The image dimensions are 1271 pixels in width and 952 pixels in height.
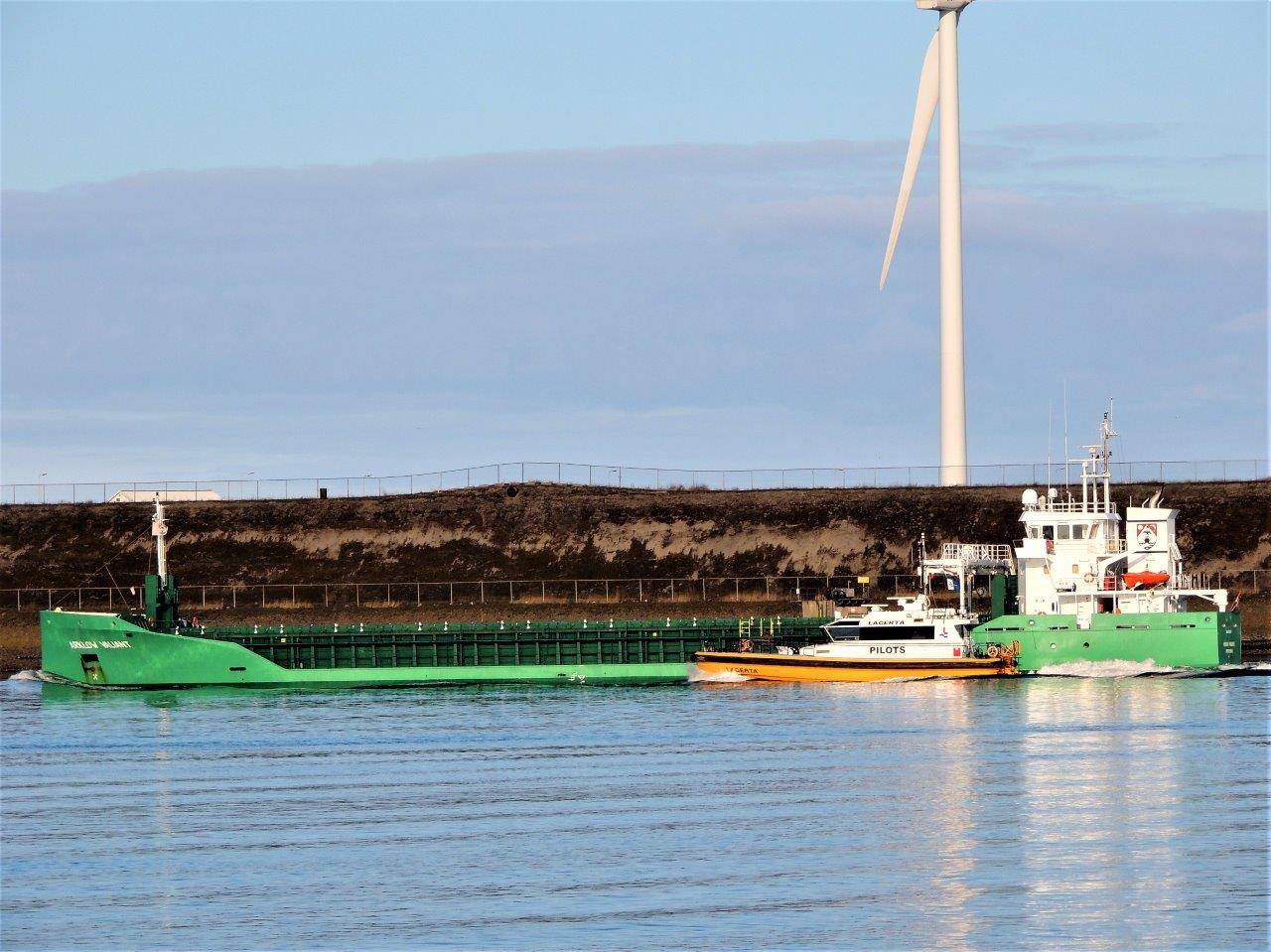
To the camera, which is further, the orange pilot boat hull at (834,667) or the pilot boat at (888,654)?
the pilot boat at (888,654)

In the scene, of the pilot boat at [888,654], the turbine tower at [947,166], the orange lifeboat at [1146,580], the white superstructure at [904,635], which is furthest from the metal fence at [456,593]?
the orange lifeboat at [1146,580]

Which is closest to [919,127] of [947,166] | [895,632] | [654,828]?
[947,166]

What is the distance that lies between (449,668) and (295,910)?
4066cm

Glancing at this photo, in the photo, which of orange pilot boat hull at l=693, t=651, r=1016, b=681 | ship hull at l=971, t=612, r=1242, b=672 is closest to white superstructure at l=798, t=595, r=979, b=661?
orange pilot boat hull at l=693, t=651, r=1016, b=681

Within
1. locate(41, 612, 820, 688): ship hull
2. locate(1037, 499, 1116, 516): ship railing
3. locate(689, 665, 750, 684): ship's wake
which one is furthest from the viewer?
locate(41, 612, 820, 688): ship hull

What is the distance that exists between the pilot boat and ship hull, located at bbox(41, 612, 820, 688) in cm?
438

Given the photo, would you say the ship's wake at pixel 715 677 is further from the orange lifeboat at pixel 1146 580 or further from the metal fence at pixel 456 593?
the metal fence at pixel 456 593

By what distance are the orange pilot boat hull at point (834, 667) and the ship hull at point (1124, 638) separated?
1166mm

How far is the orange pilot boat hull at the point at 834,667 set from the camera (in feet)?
207

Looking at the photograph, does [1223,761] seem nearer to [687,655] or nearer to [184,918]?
[184,918]

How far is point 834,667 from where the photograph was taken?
64.2 metres

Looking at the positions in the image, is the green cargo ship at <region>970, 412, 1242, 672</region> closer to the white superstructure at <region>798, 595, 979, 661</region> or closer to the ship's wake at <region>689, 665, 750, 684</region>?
the white superstructure at <region>798, 595, 979, 661</region>

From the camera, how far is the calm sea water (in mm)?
28453

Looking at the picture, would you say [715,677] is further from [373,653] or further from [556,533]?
[556,533]
